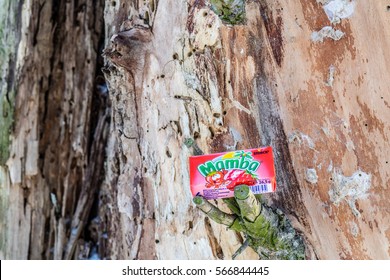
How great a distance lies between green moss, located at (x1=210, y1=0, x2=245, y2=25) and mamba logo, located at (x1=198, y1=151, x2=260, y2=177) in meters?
0.25

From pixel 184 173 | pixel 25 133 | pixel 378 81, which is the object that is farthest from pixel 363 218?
pixel 25 133

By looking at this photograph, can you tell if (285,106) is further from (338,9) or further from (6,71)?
(6,71)

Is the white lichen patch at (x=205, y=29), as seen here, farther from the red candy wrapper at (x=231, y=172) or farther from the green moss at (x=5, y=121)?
the green moss at (x=5, y=121)

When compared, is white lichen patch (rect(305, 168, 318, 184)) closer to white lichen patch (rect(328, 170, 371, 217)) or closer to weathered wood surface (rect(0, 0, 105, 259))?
white lichen patch (rect(328, 170, 371, 217))

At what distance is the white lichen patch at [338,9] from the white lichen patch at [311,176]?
0.28m

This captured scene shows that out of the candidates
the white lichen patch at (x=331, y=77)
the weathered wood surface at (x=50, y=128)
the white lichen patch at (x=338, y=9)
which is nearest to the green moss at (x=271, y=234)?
the white lichen patch at (x=331, y=77)

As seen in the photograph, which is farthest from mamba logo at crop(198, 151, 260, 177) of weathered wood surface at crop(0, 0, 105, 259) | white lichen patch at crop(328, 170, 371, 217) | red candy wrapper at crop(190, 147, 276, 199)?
weathered wood surface at crop(0, 0, 105, 259)

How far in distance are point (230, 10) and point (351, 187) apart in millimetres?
403

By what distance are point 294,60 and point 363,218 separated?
0.32 metres

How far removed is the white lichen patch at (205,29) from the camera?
92cm

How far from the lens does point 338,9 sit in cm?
88

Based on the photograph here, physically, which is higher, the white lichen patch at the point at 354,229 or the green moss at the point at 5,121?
the green moss at the point at 5,121

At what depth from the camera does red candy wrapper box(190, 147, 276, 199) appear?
0.88 meters

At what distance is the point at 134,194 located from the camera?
110 cm
